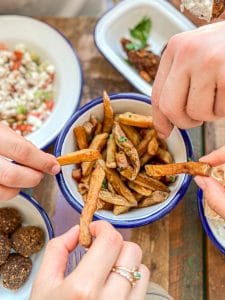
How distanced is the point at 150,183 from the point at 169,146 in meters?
0.09

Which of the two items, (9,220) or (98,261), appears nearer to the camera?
(98,261)

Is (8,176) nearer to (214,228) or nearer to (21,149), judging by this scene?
(21,149)

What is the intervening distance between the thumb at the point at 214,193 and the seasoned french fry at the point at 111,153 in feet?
0.57

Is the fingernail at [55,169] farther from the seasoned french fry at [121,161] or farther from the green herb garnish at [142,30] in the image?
the green herb garnish at [142,30]

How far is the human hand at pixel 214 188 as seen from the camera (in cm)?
94

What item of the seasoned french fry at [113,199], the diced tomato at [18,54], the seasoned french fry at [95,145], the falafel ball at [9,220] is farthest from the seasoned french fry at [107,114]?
the diced tomato at [18,54]

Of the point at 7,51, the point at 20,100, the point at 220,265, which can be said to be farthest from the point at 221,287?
the point at 7,51

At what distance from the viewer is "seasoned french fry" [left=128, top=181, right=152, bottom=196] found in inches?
42.0

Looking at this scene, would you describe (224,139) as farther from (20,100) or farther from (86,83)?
(20,100)

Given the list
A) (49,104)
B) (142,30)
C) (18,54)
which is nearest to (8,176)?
(49,104)

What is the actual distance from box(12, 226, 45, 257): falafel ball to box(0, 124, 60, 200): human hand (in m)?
0.09

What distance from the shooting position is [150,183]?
1.07 metres

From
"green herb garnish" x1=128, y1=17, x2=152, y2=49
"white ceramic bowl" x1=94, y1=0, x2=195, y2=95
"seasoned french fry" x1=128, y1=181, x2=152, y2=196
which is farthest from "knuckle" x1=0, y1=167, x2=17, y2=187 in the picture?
"green herb garnish" x1=128, y1=17, x2=152, y2=49

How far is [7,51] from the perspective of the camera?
1360 millimetres
